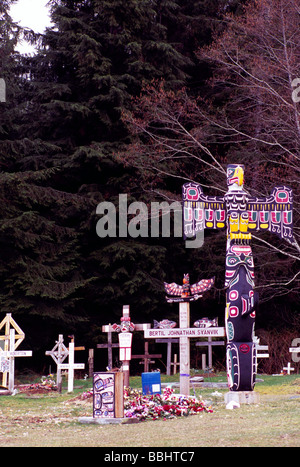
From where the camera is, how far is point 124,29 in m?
23.7

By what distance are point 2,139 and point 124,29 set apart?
6.25 metres

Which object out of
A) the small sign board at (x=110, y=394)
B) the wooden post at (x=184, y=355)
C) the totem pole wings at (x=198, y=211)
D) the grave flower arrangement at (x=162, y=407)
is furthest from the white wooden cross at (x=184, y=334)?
the small sign board at (x=110, y=394)

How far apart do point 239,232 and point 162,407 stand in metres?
4.12

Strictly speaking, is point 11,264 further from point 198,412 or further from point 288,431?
point 288,431

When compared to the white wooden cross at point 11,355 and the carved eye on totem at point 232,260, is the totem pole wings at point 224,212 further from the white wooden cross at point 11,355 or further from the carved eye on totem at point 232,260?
the white wooden cross at point 11,355

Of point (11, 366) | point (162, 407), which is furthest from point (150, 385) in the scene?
point (11, 366)

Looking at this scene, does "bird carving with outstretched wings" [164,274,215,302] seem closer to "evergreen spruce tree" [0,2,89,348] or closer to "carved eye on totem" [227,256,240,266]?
"carved eye on totem" [227,256,240,266]

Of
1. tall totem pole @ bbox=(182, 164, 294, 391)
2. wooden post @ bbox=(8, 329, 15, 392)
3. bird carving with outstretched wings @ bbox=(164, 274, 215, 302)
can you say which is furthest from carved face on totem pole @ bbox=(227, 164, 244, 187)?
wooden post @ bbox=(8, 329, 15, 392)

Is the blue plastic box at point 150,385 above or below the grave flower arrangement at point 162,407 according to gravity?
above

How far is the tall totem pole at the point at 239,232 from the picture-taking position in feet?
39.9

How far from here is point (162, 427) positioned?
362 inches

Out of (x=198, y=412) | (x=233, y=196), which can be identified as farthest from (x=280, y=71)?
(x=198, y=412)

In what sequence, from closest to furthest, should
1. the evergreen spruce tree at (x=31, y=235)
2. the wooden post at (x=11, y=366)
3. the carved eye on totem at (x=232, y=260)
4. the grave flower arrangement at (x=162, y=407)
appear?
1. the grave flower arrangement at (x=162, y=407)
2. the carved eye on totem at (x=232, y=260)
3. the wooden post at (x=11, y=366)
4. the evergreen spruce tree at (x=31, y=235)

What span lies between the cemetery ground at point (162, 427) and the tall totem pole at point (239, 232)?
924mm
